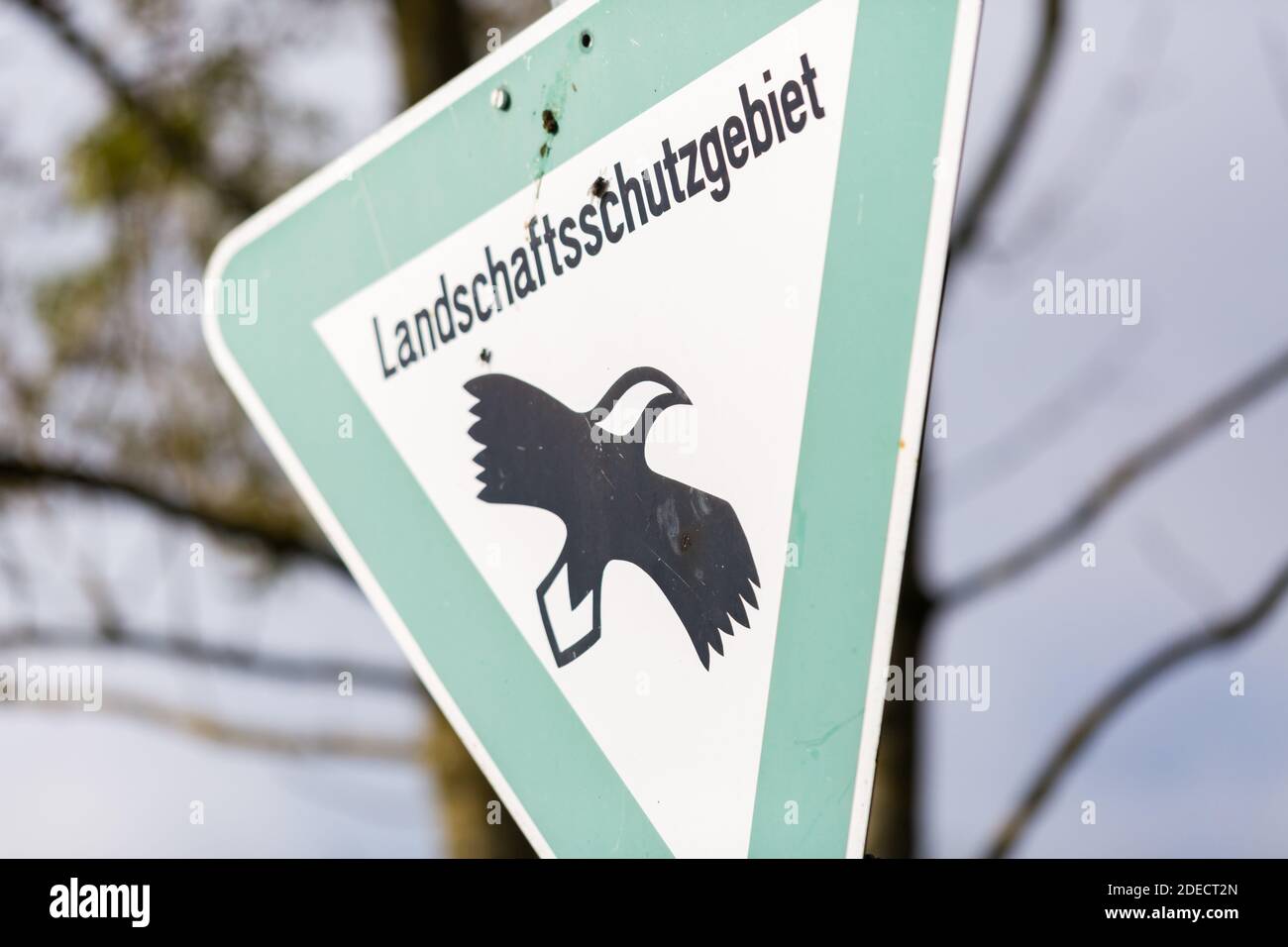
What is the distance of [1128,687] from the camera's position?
1.67 m

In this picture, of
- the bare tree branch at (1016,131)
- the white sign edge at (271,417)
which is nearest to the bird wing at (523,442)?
the white sign edge at (271,417)

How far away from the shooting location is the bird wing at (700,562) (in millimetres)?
723

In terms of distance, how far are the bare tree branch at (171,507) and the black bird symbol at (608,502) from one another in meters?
1.35

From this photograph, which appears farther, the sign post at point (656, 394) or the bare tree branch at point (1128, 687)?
the bare tree branch at point (1128, 687)

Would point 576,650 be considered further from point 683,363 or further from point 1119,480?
point 1119,480

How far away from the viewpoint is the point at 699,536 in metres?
0.74

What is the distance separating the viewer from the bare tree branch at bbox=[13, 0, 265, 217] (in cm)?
213

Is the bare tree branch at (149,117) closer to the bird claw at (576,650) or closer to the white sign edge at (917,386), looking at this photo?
the bird claw at (576,650)

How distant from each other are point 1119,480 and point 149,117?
1965 millimetres

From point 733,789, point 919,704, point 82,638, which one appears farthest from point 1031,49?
point 82,638

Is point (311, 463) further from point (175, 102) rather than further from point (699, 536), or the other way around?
point (175, 102)

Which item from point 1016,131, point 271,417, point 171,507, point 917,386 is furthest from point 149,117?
point 917,386

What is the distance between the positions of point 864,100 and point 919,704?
1382 millimetres
